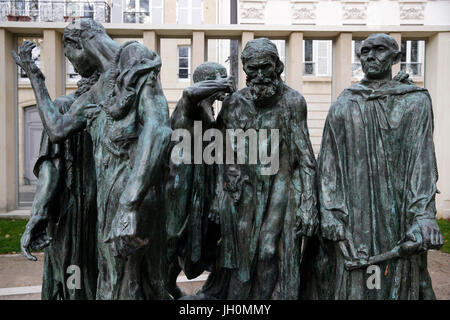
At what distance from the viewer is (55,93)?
10.7m

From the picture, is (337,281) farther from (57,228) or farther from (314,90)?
(314,90)

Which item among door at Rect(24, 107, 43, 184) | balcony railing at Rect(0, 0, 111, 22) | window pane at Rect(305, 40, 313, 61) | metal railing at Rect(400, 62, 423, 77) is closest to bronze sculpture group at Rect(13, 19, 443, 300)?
door at Rect(24, 107, 43, 184)

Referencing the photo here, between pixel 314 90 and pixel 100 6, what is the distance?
728 centimetres

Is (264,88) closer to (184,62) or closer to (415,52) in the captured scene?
(184,62)

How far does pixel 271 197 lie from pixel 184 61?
12061 mm

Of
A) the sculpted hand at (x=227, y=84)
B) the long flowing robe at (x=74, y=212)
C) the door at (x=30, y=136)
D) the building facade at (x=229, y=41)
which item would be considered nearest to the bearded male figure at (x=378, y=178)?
the sculpted hand at (x=227, y=84)

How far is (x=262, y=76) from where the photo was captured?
143 inches

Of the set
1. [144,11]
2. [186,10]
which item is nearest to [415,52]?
[186,10]

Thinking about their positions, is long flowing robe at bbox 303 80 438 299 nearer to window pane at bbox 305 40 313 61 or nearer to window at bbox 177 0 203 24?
window pane at bbox 305 40 313 61

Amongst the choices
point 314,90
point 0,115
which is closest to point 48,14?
point 0,115

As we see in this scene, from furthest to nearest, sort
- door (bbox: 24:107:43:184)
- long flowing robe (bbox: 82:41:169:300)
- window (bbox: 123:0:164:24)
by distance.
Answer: window (bbox: 123:0:164:24) < door (bbox: 24:107:43:184) < long flowing robe (bbox: 82:41:169:300)

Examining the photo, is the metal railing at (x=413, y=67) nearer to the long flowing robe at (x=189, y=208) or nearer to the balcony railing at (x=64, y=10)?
the balcony railing at (x=64, y=10)

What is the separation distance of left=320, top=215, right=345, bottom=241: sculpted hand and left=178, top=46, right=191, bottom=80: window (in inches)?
466

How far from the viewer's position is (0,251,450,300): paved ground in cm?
559
